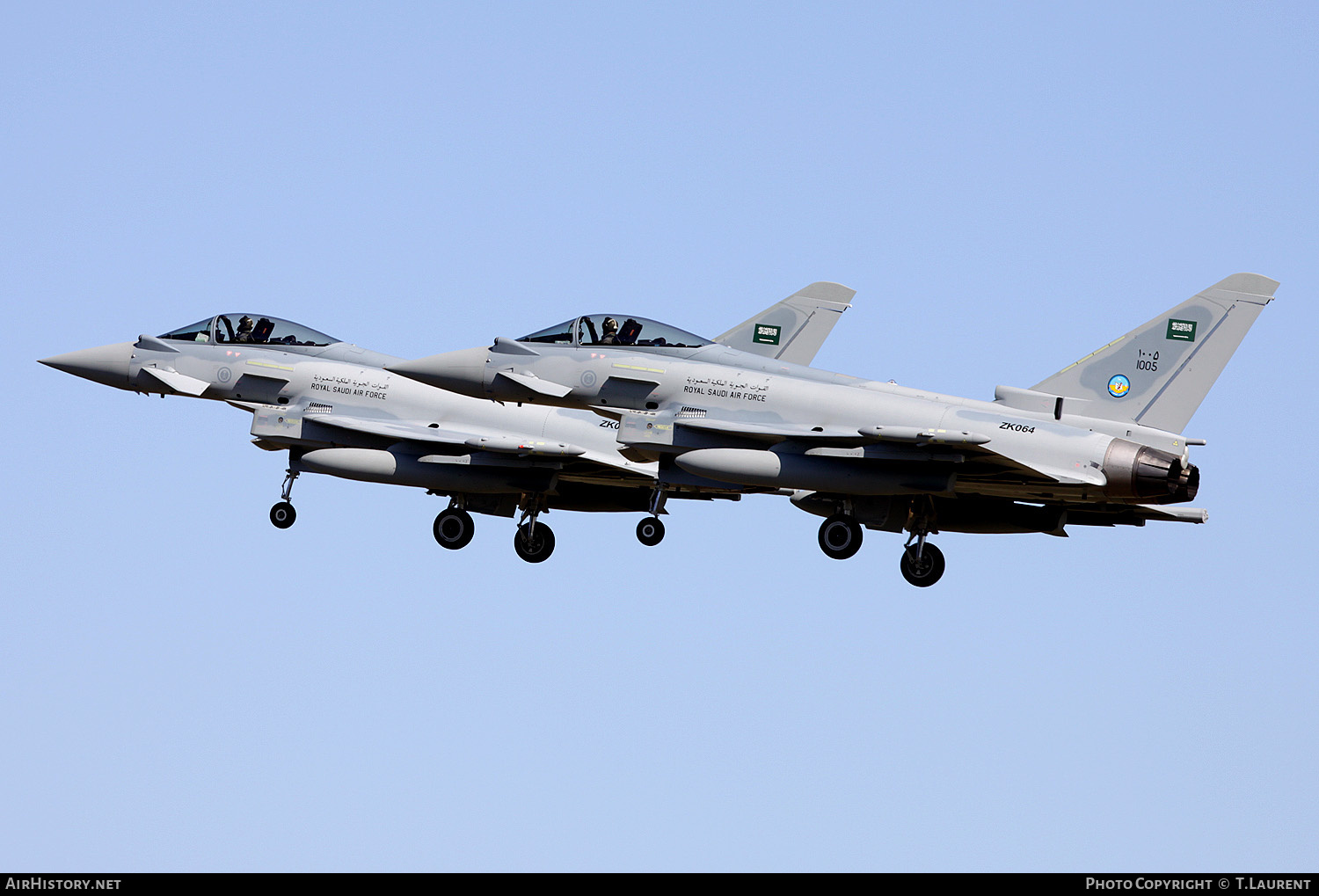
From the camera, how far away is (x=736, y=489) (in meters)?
32.6

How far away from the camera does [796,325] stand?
118 ft

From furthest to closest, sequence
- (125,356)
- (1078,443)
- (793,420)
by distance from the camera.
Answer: (125,356) → (793,420) → (1078,443)

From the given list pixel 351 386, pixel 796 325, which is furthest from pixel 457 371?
pixel 796 325

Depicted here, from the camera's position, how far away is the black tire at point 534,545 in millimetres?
36781

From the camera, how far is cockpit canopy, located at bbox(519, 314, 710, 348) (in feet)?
105

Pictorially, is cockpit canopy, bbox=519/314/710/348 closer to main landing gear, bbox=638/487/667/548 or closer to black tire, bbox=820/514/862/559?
black tire, bbox=820/514/862/559

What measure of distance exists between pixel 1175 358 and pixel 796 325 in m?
8.57

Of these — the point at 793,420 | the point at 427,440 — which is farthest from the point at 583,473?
the point at 793,420

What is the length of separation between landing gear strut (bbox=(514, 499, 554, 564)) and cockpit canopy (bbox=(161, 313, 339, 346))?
520 centimetres

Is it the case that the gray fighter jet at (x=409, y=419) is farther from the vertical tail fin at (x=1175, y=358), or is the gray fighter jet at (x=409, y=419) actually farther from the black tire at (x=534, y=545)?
the vertical tail fin at (x=1175, y=358)

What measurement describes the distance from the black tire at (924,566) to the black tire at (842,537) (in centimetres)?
89

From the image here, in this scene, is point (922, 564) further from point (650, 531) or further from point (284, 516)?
point (284, 516)
